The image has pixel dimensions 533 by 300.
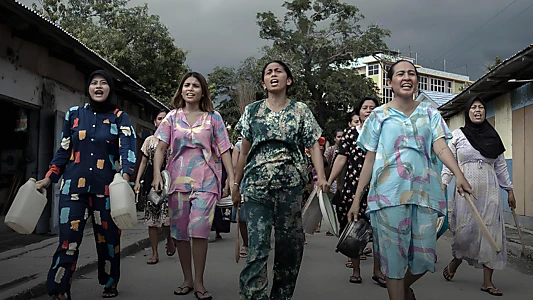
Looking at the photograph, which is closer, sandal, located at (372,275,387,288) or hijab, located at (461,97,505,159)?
sandal, located at (372,275,387,288)

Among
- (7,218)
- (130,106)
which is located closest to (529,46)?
(7,218)

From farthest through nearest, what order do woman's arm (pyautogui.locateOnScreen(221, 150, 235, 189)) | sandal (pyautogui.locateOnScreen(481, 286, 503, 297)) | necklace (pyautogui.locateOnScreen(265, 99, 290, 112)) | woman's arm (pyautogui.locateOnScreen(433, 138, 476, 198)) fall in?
sandal (pyautogui.locateOnScreen(481, 286, 503, 297)) → woman's arm (pyautogui.locateOnScreen(221, 150, 235, 189)) → necklace (pyautogui.locateOnScreen(265, 99, 290, 112)) → woman's arm (pyautogui.locateOnScreen(433, 138, 476, 198))

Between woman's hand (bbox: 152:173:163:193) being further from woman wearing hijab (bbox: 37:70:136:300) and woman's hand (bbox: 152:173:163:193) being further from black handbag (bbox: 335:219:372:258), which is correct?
black handbag (bbox: 335:219:372:258)

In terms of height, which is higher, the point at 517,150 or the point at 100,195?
the point at 517,150

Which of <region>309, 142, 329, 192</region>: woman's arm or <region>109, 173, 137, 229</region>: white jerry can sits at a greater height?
<region>309, 142, 329, 192</region>: woman's arm

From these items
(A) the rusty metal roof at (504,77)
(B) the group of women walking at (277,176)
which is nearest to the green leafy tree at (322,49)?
(A) the rusty metal roof at (504,77)

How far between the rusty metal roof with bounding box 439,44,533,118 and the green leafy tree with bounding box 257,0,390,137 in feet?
62.9

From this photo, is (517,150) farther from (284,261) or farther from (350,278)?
(284,261)

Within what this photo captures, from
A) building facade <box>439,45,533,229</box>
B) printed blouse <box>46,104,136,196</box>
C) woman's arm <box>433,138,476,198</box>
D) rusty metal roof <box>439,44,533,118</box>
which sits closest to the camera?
woman's arm <box>433,138,476,198</box>

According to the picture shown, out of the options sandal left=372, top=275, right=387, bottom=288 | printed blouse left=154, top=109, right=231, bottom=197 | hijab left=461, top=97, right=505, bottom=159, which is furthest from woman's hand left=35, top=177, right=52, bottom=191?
hijab left=461, top=97, right=505, bottom=159

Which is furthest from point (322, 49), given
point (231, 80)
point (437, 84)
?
point (437, 84)

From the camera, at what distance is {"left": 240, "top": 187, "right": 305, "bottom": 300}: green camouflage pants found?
4.07 metres

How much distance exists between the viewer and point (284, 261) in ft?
13.9

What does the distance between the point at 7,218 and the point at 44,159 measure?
633 centimetres
